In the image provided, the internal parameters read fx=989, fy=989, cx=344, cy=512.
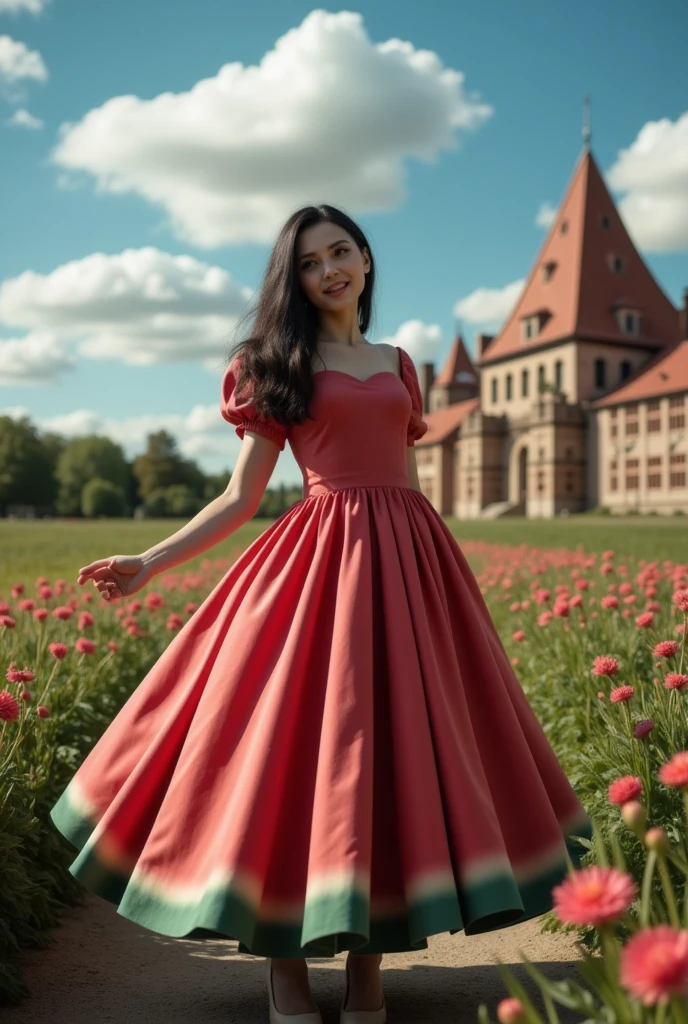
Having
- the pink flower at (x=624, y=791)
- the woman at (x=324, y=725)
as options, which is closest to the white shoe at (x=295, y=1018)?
the woman at (x=324, y=725)

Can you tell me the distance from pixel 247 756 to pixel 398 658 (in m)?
0.43

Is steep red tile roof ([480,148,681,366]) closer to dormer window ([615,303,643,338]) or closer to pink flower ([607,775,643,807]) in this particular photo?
dormer window ([615,303,643,338])

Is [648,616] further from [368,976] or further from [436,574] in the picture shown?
[368,976]

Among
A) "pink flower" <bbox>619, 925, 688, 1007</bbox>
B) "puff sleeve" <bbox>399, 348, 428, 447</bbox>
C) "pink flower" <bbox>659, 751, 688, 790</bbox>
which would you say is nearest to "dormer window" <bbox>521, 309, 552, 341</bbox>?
"puff sleeve" <bbox>399, 348, 428, 447</bbox>

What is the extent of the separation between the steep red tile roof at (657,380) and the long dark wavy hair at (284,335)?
46288 mm

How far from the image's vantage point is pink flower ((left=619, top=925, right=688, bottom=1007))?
109 centimetres

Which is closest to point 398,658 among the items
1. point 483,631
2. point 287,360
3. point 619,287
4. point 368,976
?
point 483,631

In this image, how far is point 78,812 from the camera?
261 cm

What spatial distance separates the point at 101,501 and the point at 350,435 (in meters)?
80.1

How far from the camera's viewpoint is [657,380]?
160 feet

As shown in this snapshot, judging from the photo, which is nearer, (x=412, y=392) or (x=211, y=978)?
(x=211, y=978)

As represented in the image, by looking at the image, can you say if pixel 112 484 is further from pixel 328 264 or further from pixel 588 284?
pixel 328 264

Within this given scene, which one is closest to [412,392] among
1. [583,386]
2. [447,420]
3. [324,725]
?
[324,725]

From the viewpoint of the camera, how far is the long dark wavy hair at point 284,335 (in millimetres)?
2771
